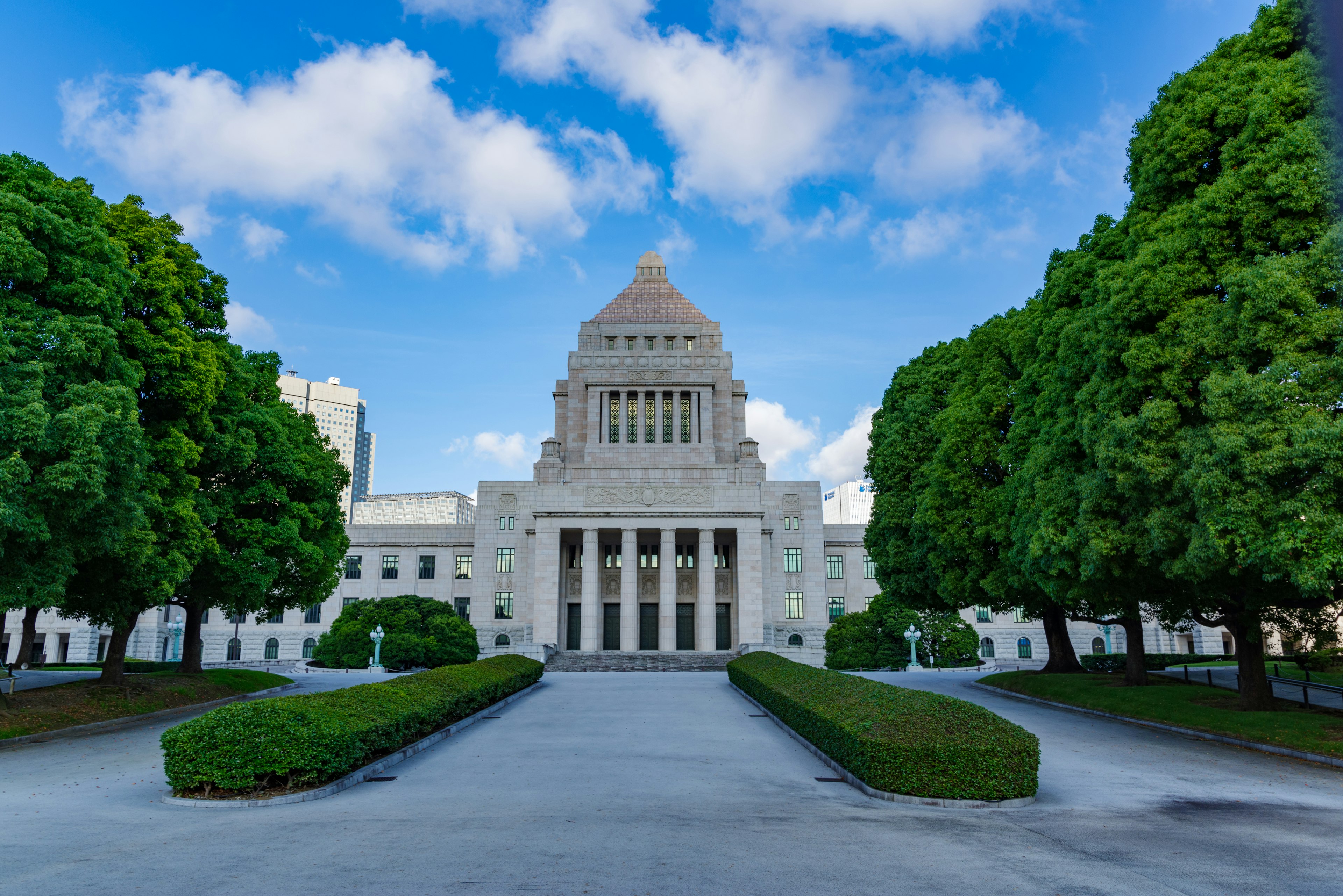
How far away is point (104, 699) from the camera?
20.2m

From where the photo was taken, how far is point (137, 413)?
16.6m

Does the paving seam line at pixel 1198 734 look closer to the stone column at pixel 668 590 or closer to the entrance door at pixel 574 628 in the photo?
the stone column at pixel 668 590

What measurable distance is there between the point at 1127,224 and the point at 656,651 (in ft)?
115

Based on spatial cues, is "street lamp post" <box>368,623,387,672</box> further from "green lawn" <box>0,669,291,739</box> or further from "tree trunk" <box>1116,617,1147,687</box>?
"tree trunk" <box>1116,617,1147,687</box>

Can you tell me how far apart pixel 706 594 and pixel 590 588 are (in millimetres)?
7156

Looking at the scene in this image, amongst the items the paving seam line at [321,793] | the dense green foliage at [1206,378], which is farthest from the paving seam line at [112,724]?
the dense green foliage at [1206,378]

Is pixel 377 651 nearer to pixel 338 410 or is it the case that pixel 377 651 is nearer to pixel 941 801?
pixel 941 801

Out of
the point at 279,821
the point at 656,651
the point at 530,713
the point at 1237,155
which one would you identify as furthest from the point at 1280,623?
the point at 656,651

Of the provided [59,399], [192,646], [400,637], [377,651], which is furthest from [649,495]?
[59,399]

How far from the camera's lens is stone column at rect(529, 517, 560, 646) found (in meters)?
49.2

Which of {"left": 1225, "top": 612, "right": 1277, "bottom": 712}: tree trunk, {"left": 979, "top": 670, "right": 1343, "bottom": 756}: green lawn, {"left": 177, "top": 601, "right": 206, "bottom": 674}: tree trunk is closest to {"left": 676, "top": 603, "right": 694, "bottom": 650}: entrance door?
{"left": 979, "top": 670, "right": 1343, "bottom": 756}: green lawn

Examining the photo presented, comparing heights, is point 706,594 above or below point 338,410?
below

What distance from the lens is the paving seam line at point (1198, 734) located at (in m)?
13.9

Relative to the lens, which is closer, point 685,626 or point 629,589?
point 629,589
